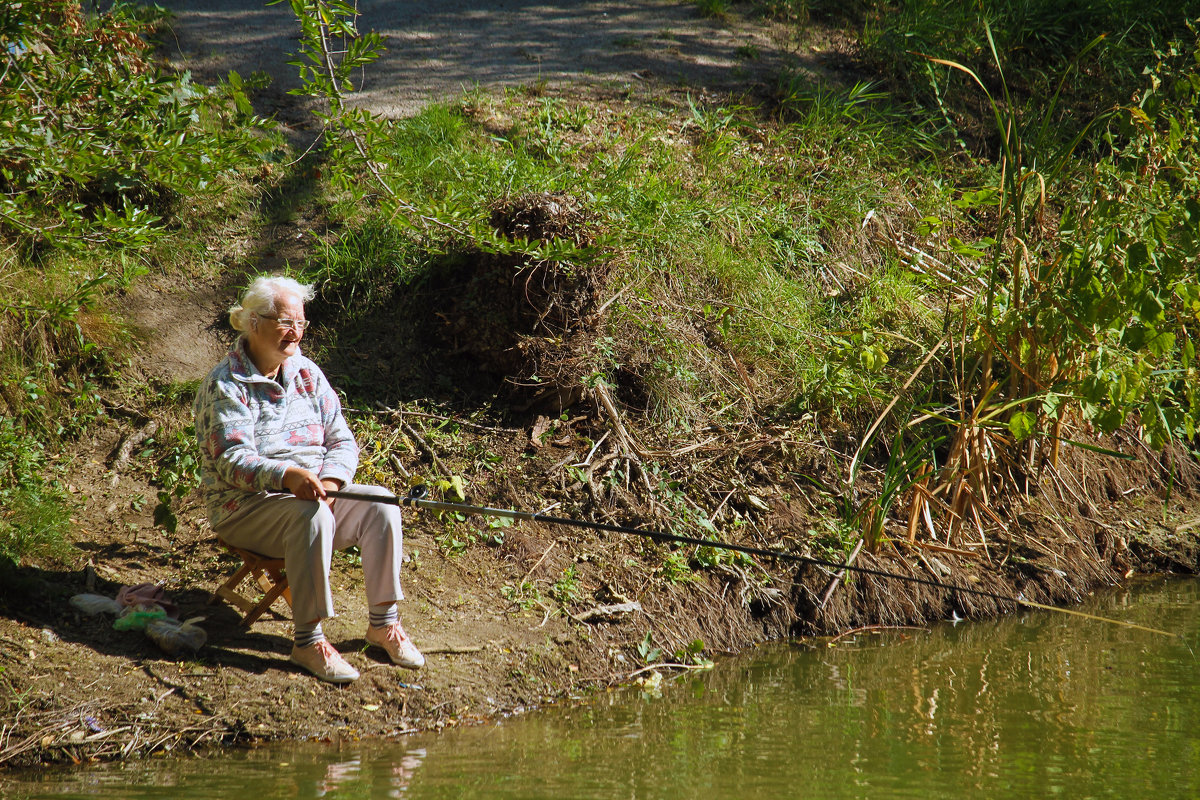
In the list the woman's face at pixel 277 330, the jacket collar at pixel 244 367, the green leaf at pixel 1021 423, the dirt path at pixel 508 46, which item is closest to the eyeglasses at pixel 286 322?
the woman's face at pixel 277 330

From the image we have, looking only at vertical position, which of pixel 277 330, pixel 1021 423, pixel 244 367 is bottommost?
pixel 1021 423

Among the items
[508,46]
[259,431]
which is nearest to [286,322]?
[259,431]

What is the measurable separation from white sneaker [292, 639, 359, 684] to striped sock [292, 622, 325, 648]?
13 mm

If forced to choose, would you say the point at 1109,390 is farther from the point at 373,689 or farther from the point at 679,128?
the point at 679,128

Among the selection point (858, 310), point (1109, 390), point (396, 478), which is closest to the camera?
point (1109, 390)

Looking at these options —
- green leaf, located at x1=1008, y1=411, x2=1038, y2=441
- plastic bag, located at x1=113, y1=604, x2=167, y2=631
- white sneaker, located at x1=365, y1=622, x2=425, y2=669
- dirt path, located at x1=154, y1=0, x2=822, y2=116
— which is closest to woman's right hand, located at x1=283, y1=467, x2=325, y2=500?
white sneaker, located at x1=365, y1=622, x2=425, y2=669

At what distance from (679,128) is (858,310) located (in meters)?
2.33

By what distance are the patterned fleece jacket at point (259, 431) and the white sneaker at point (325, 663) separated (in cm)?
59

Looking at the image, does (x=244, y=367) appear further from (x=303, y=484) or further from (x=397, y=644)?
(x=397, y=644)

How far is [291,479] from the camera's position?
3.62m

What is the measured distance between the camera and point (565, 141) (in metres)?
7.39

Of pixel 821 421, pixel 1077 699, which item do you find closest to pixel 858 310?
pixel 821 421

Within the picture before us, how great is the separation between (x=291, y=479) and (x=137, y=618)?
0.86 metres

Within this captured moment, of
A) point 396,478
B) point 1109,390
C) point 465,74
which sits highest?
point 465,74
